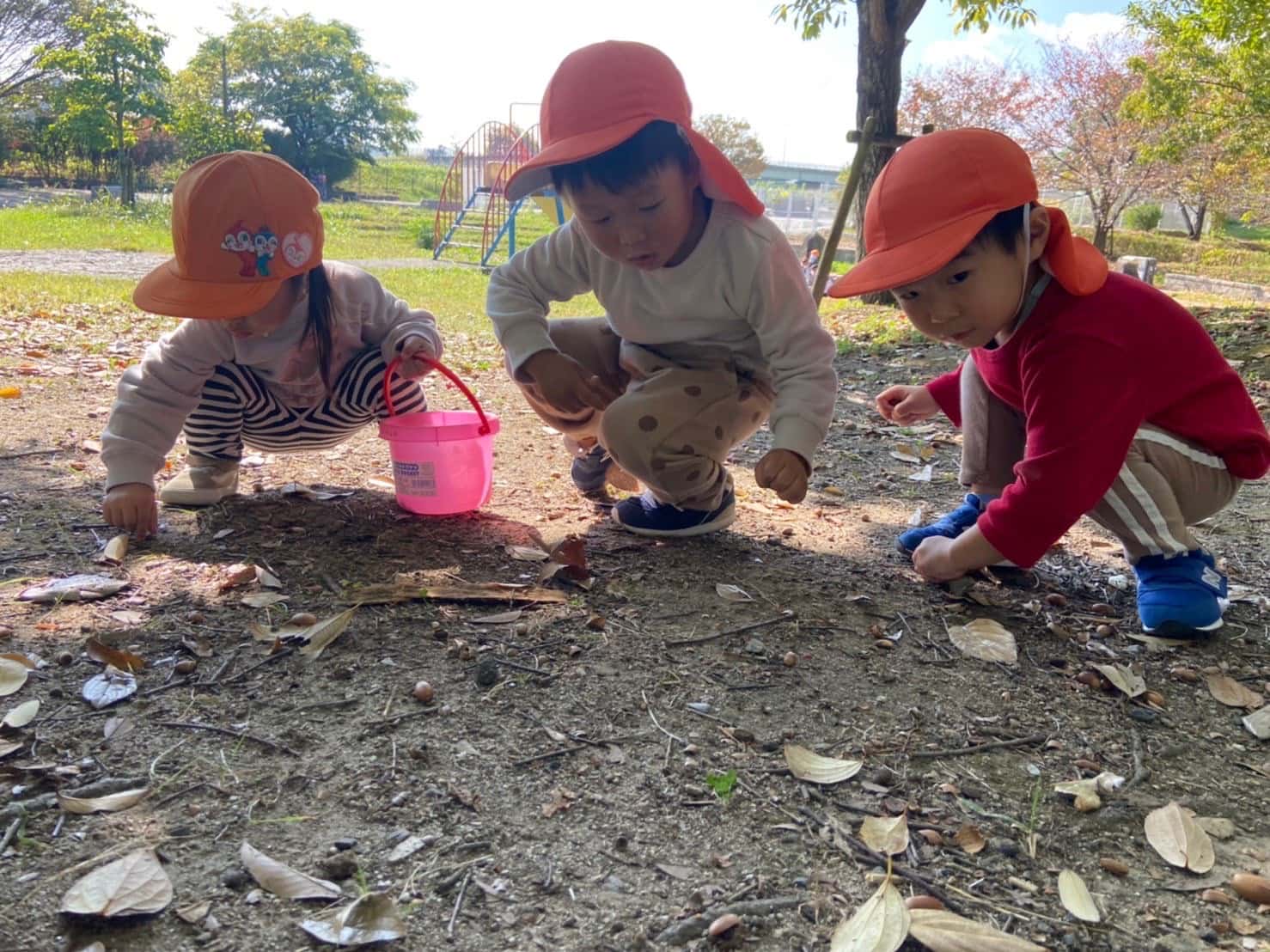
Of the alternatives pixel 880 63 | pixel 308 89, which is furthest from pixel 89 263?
pixel 308 89

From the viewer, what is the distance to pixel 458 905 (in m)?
1.02

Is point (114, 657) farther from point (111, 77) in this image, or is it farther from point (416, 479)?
point (111, 77)

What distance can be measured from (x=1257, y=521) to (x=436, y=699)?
217 cm

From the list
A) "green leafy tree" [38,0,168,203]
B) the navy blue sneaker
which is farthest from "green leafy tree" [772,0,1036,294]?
"green leafy tree" [38,0,168,203]

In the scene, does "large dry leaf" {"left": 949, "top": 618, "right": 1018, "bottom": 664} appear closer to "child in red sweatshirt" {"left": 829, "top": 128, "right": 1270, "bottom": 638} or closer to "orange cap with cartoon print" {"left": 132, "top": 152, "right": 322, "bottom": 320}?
"child in red sweatshirt" {"left": 829, "top": 128, "right": 1270, "bottom": 638}

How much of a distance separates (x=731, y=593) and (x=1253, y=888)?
3.14 ft

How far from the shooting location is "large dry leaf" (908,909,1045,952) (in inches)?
38.6

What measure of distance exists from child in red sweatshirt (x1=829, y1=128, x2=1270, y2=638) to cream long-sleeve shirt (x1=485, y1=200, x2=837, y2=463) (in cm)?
25

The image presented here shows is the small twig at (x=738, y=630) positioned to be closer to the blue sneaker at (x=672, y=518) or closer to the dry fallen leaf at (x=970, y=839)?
the blue sneaker at (x=672, y=518)

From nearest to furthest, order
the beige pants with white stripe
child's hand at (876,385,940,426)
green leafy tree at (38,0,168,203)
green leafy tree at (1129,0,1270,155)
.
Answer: the beige pants with white stripe
child's hand at (876,385,940,426)
green leafy tree at (1129,0,1270,155)
green leafy tree at (38,0,168,203)

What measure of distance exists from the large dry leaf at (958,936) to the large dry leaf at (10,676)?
50.9 inches

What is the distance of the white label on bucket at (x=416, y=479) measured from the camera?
2.19 metres

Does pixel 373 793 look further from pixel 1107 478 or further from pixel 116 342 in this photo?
pixel 116 342

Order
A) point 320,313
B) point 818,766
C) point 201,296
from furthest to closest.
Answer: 1. point 320,313
2. point 201,296
3. point 818,766
